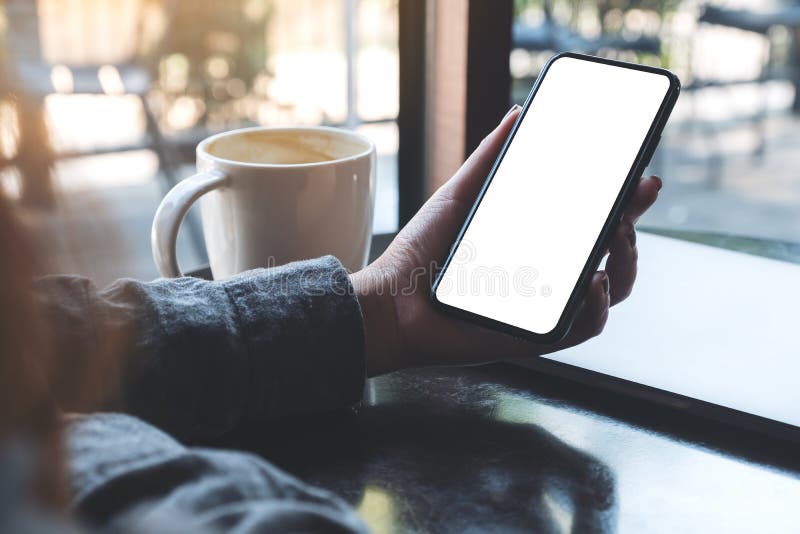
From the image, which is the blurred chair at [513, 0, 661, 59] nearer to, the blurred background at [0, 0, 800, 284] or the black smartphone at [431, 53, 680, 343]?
the blurred background at [0, 0, 800, 284]

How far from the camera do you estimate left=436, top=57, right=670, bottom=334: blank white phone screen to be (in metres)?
0.47

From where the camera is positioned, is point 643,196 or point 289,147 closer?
point 643,196

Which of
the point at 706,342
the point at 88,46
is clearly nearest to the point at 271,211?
the point at 706,342

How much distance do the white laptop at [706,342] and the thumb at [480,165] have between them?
0.12 m

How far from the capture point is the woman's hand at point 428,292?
471 millimetres

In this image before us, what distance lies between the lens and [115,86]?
2.06m

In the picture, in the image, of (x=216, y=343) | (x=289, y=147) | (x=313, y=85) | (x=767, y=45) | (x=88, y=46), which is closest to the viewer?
(x=216, y=343)

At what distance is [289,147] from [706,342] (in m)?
0.35

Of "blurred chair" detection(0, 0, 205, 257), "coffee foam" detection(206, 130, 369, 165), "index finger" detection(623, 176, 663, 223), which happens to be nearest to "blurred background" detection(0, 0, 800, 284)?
"blurred chair" detection(0, 0, 205, 257)

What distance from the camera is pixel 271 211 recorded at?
1.81 ft

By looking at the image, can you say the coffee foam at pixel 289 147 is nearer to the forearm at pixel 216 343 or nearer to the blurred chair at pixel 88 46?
the forearm at pixel 216 343

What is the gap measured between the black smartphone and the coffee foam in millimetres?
153

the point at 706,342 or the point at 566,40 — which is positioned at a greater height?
the point at 566,40

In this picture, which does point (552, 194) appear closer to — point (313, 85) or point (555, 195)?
point (555, 195)
